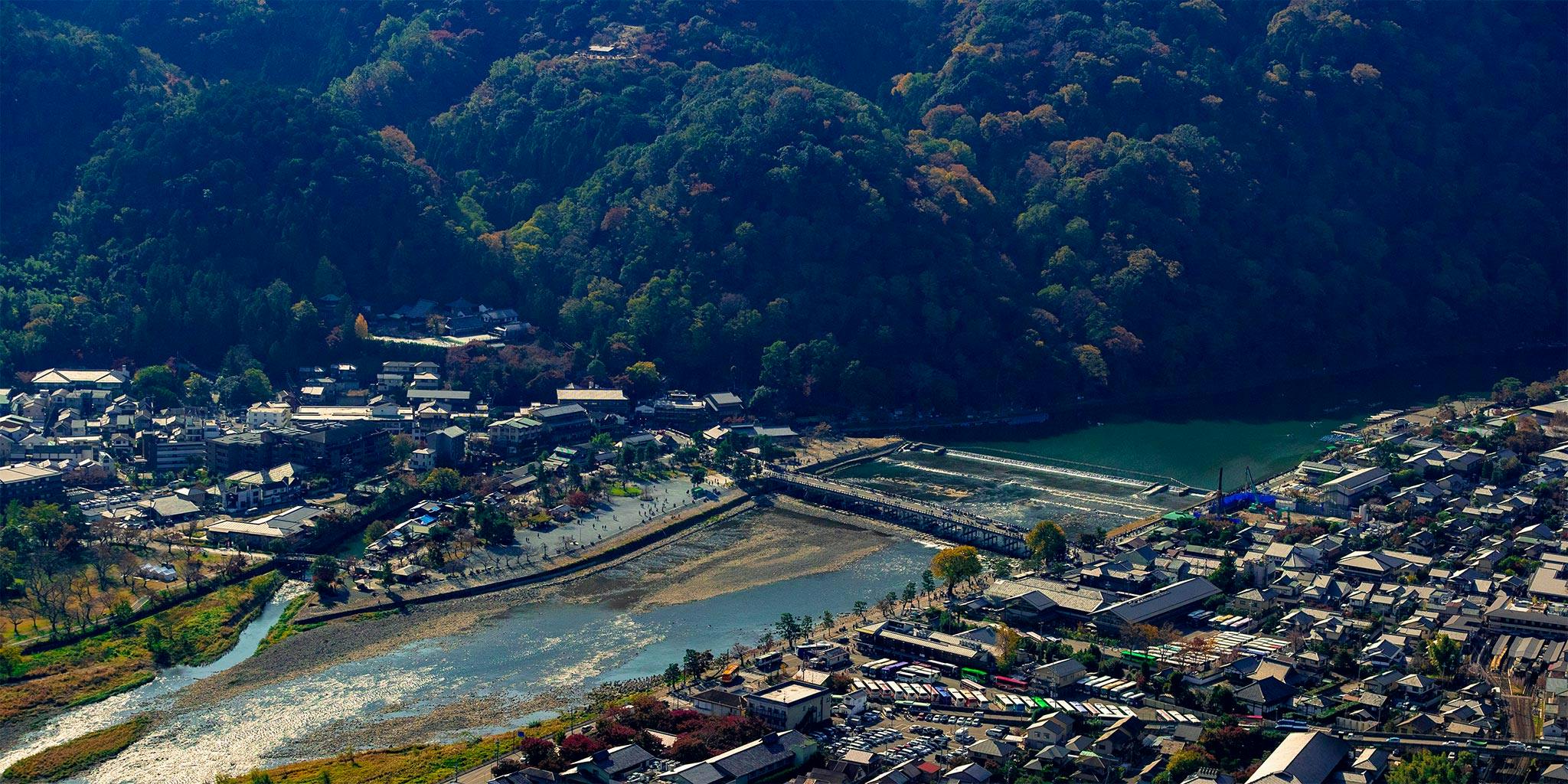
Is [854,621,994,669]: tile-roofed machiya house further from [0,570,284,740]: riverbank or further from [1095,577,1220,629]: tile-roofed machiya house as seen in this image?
[0,570,284,740]: riverbank

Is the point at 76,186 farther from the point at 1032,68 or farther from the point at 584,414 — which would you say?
the point at 1032,68

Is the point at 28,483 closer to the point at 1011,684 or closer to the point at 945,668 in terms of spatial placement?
the point at 945,668

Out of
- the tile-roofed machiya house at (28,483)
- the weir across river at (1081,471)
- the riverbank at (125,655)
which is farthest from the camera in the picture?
the weir across river at (1081,471)

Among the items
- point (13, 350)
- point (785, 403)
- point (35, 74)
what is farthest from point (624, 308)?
point (35, 74)

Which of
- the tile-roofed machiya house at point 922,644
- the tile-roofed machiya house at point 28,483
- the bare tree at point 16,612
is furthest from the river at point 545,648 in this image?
the tile-roofed machiya house at point 28,483

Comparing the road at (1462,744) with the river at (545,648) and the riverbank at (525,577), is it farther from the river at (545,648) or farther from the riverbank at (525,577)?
the riverbank at (525,577)

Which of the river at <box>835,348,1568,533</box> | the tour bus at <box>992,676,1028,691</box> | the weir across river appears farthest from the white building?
the tour bus at <box>992,676,1028,691</box>
